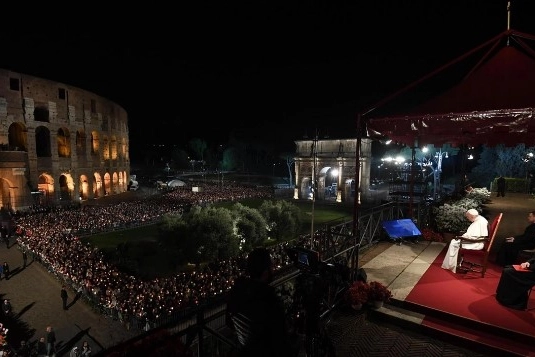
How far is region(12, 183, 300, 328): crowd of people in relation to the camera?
44.2 feet

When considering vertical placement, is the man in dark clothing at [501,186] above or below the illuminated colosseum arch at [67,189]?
above

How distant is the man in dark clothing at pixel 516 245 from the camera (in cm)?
705

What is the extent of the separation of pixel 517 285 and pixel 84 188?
1822 inches

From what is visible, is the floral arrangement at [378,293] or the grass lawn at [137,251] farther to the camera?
the grass lawn at [137,251]

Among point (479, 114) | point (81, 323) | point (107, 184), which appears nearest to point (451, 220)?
point (479, 114)

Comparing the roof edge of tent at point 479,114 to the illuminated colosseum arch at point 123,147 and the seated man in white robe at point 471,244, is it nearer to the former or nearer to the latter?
the seated man in white robe at point 471,244

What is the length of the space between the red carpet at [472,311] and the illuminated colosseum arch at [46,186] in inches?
1597

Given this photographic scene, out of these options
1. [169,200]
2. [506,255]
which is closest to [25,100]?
[169,200]

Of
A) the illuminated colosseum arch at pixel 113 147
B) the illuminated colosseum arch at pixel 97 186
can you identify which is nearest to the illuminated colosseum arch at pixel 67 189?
the illuminated colosseum arch at pixel 97 186

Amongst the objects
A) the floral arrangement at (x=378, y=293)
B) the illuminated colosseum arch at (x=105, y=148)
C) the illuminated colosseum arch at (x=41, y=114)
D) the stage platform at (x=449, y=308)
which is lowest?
the stage platform at (x=449, y=308)

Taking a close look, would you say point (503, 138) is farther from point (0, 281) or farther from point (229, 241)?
point (0, 281)


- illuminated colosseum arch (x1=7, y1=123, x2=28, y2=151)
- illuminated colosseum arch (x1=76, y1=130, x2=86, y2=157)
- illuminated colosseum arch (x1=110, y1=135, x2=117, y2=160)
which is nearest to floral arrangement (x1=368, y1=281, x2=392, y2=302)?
illuminated colosseum arch (x1=7, y1=123, x2=28, y2=151)

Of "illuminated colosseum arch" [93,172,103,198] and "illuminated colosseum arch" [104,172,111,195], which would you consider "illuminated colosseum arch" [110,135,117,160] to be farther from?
"illuminated colosseum arch" [93,172,103,198]

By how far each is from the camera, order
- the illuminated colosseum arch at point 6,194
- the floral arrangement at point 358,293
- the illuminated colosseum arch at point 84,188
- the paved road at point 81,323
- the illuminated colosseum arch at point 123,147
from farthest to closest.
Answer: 1. the illuminated colosseum arch at point 123,147
2. the illuminated colosseum arch at point 84,188
3. the illuminated colosseum arch at point 6,194
4. the floral arrangement at point 358,293
5. the paved road at point 81,323
